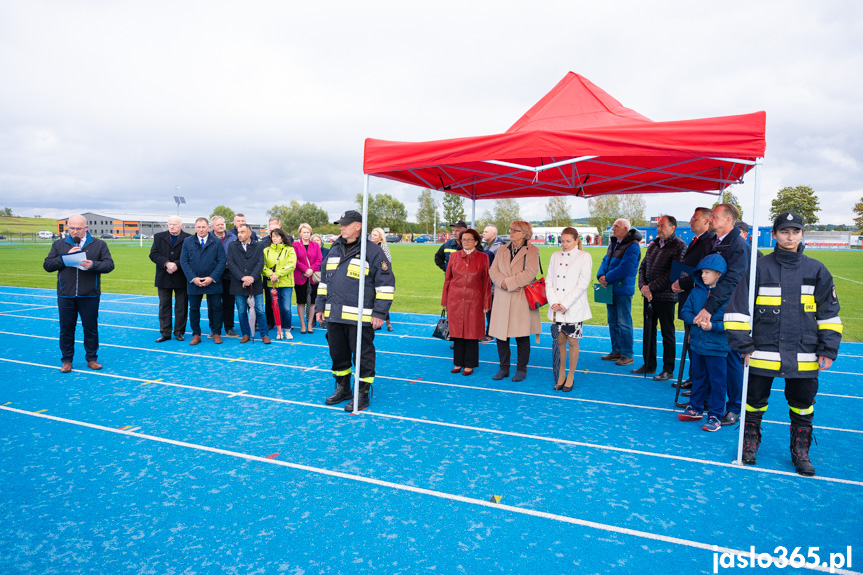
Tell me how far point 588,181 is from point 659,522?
589 centimetres

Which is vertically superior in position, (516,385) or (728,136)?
(728,136)

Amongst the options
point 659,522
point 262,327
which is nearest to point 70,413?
point 262,327

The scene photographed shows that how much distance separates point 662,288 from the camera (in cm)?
632

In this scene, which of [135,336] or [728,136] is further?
[135,336]

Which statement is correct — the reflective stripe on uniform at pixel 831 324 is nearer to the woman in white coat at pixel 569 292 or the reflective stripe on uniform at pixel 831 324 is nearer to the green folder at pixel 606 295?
the woman in white coat at pixel 569 292

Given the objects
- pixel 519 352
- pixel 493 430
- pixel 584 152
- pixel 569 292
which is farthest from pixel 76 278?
pixel 584 152

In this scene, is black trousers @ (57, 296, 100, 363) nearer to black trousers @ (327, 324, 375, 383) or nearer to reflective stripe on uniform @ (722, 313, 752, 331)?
black trousers @ (327, 324, 375, 383)

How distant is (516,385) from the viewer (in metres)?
6.42

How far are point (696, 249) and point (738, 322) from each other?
1.51 m

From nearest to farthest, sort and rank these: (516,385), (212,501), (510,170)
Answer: (212,501) → (516,385) → (510,170)

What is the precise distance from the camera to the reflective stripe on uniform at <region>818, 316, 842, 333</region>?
3.78 metres

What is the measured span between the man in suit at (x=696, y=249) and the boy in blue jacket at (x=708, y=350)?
0.89 feet

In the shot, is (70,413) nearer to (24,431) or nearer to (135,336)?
(24,431)

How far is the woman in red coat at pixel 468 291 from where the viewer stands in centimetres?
657
